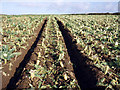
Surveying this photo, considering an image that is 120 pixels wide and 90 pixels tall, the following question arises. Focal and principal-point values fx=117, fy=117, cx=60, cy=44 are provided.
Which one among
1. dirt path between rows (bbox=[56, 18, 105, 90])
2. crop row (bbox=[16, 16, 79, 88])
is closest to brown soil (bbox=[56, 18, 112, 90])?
dirt path between rows (bbox=[56, 18, 105, 90])

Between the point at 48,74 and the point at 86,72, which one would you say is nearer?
the point at 48,74

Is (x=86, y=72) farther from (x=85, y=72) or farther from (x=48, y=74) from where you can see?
(x=48, y=74)

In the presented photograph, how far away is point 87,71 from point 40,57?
2137mm

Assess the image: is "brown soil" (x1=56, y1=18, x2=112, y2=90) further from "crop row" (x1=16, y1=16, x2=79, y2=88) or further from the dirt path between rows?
"crop row" (x1=16, y1=16, x2=79, y2=88)

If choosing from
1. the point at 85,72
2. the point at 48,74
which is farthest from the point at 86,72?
the point at 48,74

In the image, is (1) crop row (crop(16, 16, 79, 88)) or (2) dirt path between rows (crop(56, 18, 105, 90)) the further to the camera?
(2) dirt path between rows (crop(56, 18, 105, 90))

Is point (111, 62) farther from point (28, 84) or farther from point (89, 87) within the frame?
point (28, 84)

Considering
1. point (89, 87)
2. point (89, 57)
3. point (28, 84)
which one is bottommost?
point (89, 87)

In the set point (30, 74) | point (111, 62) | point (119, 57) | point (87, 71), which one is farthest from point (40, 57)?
point (119, 57)

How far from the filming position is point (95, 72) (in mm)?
4082

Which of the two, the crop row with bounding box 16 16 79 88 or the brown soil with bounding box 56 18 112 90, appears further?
the brown soil with bounding box 56 18 112 90

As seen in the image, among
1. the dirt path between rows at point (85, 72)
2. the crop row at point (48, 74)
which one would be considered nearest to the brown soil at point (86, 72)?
the dirt path between rows at point (85, 72)

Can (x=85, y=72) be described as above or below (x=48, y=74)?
below

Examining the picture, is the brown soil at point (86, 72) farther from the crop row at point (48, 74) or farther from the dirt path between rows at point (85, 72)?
the crop row at point (48, 74)
